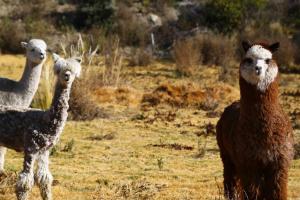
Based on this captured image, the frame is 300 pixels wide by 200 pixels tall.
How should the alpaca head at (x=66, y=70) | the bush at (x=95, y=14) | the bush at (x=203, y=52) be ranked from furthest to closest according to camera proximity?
the bush at (x=95, y=14) < the bush at (x=203, y=52) < the alpaca head at (x=66, y=70)

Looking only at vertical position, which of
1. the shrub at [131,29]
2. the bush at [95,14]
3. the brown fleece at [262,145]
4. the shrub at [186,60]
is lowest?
the brown fleece at [262,145]

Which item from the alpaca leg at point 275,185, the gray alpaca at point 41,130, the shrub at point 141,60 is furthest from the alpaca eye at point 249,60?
the shrub at point 141,60

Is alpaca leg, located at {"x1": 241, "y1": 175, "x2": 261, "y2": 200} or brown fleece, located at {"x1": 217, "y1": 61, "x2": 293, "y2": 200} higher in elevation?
brown fleece, located at {"x1": 217, "y1": 61, "x2": 293, "y2": 200}

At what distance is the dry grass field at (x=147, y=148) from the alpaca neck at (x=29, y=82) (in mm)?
1122

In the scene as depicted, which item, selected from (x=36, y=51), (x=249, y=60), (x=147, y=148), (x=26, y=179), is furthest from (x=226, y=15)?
(x=249, y=60)

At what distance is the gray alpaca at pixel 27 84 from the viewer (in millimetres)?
9453

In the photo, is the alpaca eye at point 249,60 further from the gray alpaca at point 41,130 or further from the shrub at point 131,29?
the shrub at point 131,29

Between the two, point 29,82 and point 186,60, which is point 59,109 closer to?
point 29,82

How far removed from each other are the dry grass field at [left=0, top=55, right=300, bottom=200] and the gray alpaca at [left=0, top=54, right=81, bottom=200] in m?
0.98

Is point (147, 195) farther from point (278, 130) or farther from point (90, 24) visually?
point (90, 24)

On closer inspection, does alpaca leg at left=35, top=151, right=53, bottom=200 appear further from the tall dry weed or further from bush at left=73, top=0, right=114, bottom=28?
bush at left=73, top=0, right=114, bottom=28

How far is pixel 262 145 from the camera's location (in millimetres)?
6207

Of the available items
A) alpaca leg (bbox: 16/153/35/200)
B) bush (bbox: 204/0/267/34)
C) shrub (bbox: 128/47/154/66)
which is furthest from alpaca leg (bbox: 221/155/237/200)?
bush (bbox: 204/0/267/34)

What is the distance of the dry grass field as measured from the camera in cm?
874
